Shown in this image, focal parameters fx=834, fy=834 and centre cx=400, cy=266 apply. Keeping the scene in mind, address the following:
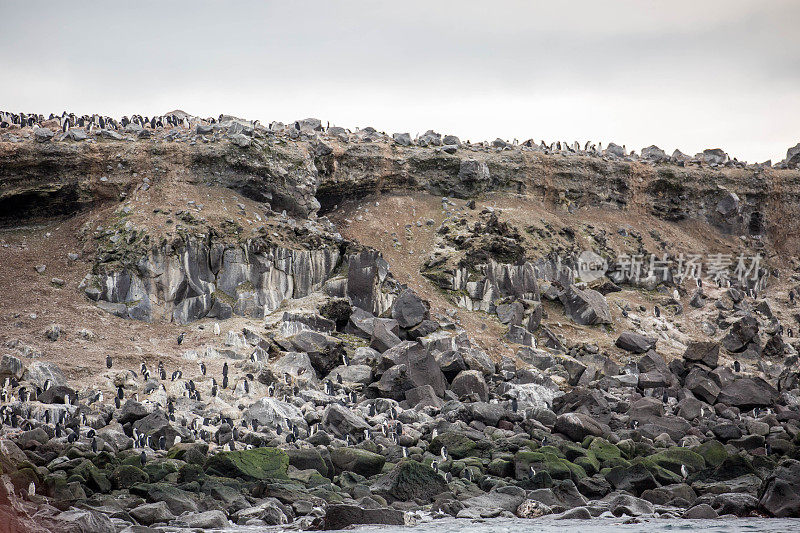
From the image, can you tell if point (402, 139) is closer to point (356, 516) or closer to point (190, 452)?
point (190, 452)

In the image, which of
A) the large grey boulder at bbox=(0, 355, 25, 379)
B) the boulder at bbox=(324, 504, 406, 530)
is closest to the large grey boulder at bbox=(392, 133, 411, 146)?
the large grey boulder at bbox=(0, 355, 25, 379)

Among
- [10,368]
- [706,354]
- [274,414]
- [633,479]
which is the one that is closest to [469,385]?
[274,414]

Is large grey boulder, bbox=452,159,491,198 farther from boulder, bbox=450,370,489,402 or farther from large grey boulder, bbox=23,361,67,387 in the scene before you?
large grey boulder, bbox=23,361,67,387

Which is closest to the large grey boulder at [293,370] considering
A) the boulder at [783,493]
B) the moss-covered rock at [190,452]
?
the moss-covered rock at [190,452]

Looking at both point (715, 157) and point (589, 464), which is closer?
point (589, 464)

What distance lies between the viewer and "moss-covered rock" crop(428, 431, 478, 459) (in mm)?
25641

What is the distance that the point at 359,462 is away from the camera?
922 inches

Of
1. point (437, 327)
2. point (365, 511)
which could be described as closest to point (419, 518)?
point (365, 511)

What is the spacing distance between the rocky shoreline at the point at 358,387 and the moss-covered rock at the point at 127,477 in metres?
0.05

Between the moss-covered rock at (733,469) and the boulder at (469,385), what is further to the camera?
the boulder at (469,385)

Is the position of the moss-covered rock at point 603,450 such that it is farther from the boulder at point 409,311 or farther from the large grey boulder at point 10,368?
the large grey boulder at point 10,368

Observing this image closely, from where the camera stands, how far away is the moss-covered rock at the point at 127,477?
798 inches

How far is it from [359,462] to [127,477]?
20.7 feet

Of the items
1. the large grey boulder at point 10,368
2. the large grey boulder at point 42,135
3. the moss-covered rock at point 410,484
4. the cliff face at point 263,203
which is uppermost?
the large grey boulder at point 42,135
